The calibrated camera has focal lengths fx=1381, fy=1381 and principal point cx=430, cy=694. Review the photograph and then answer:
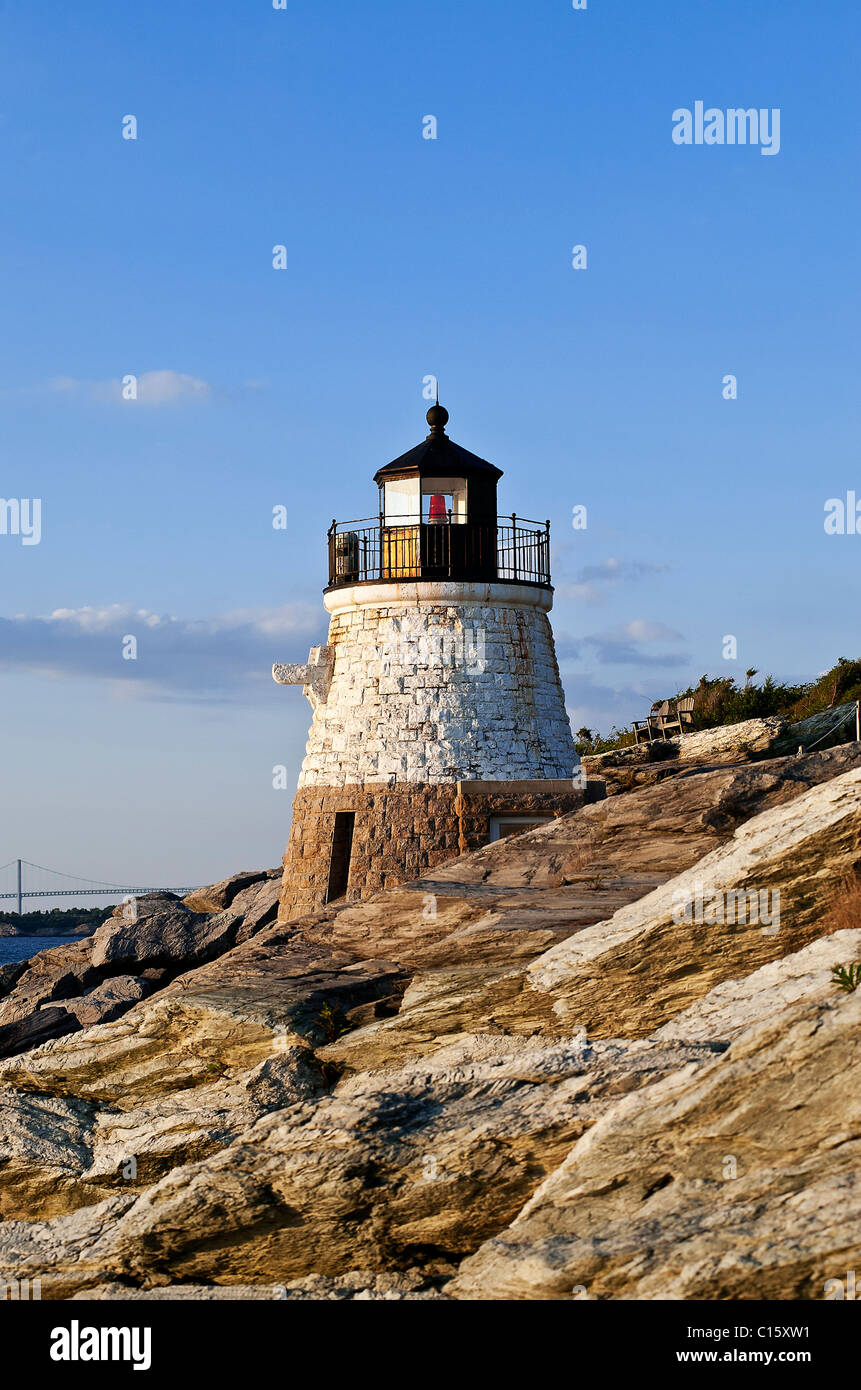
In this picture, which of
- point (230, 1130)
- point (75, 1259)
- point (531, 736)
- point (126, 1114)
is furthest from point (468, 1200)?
point (531, 736)

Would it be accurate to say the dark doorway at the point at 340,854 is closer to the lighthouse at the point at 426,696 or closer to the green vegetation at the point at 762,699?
the lighthouse at the point at 426,696

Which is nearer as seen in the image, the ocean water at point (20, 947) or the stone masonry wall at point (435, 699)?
the stone masonry wall at point (435, 699)

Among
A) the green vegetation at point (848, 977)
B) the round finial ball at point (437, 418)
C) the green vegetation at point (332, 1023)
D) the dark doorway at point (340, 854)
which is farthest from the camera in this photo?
the round finial ball at point (437, 418)

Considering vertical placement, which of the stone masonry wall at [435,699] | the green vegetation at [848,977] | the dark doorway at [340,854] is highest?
the stone masonry wall at [435,699]

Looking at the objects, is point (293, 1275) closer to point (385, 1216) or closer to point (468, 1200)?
point (385, 1216)

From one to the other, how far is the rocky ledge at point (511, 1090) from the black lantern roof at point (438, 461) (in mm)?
8411

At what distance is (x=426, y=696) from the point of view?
80.0ft

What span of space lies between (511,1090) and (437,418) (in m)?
16.0

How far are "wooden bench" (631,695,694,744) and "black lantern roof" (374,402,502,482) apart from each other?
13.2m

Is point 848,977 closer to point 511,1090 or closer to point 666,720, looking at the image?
point 511,1090

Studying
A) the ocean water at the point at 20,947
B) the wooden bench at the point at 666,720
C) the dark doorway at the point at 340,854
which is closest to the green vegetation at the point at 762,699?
the wooden bench at the point at 666,720

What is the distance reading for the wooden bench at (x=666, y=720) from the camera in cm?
3731

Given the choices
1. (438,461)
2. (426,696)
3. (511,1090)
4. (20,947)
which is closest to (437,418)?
(438,461)

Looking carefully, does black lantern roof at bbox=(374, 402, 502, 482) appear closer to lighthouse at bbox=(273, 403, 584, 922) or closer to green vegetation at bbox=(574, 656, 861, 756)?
lighthouse at bbox=(273, 403, 584, 922)
